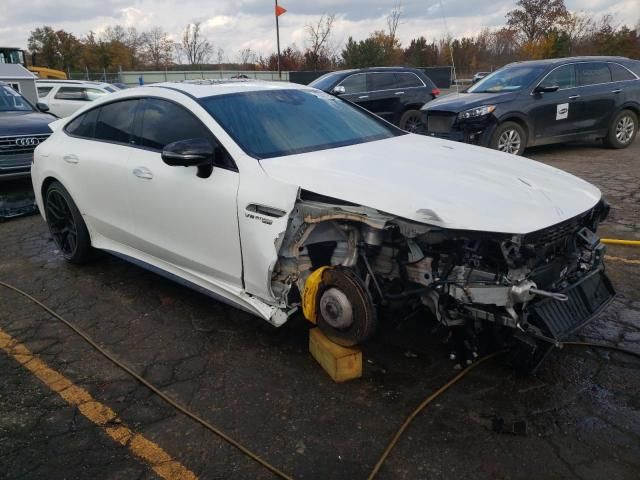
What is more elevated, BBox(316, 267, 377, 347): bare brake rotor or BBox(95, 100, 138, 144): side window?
BBox(95, 100, 138, 144): side window

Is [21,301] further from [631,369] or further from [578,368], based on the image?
[631,369]

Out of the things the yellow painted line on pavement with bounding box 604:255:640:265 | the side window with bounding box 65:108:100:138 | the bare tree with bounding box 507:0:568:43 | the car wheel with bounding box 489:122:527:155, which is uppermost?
the bare tree with bounding box 507:0:568:43

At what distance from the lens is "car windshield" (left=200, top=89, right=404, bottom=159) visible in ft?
10.6

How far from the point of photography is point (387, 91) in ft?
36.1

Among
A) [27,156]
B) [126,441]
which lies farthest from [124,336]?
[27,156]

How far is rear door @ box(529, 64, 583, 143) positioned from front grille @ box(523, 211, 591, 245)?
624cm

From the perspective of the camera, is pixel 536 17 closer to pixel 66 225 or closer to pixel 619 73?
pixel 619 73

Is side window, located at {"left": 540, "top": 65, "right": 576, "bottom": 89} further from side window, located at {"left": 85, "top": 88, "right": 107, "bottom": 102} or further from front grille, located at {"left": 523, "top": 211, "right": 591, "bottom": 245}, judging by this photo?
side window, located at {"left": 85, "top": 88, "right": 107, "bottom": 102}

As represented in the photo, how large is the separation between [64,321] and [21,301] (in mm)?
666

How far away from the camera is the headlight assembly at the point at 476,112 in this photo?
8.01 metres

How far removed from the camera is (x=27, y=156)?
7.34 metres

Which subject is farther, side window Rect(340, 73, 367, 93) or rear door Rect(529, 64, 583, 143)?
side window Rect(340, 73, 367, 93)

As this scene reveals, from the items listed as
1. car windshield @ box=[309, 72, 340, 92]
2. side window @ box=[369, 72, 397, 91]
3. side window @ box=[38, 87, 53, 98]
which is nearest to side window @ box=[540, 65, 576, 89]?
side window @ box=[369, 72, 397, 91]

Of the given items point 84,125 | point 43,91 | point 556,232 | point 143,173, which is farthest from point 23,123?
point 43,91
